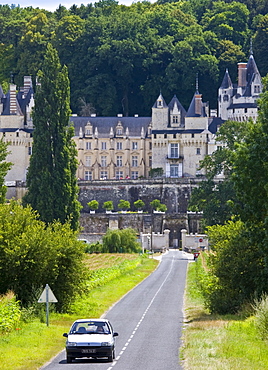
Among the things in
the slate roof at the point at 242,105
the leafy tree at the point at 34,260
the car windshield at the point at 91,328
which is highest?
the slate roof at the point at 242,105

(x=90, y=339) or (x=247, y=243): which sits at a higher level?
(x=247, y=243)

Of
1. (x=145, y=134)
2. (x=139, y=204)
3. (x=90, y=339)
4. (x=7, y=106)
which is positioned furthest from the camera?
(x=145, y=134)

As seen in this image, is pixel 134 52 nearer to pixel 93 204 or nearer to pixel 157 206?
pixel 157 206

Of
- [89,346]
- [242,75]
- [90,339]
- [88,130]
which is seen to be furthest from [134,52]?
[89,346]

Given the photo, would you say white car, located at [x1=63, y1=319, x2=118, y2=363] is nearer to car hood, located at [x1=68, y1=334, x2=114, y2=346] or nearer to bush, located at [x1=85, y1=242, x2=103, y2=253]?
car hood, located at [x1=68, y1=334, x2=114, y2=346]

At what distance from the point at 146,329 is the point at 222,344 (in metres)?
6.22

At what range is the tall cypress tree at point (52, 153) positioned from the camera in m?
72.3

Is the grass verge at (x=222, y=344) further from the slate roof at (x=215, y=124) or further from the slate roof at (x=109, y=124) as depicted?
the slate roof at (x=109, y=124)

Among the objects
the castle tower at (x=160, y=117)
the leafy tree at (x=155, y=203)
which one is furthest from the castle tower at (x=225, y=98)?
the leafy tree at (x=155, y=203)

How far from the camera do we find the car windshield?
27264mm

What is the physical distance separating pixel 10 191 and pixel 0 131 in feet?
37.3

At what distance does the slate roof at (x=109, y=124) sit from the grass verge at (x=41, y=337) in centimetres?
7006

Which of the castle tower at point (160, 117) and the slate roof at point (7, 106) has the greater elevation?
the slate roof at point (7, 106)

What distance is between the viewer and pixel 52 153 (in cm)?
7375
